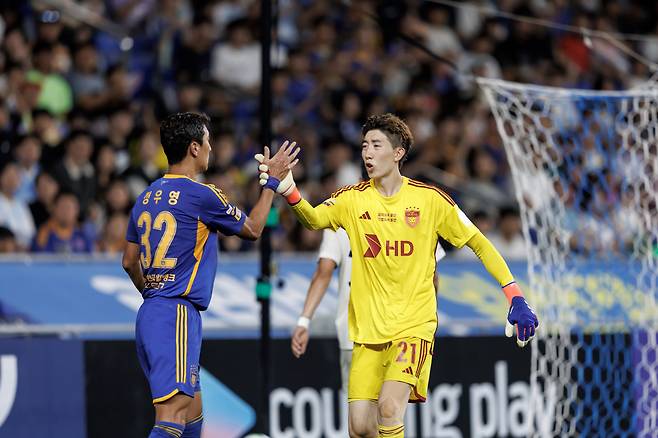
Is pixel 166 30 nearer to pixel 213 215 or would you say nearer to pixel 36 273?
pixel 36 273

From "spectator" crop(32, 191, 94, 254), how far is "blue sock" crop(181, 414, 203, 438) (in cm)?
451

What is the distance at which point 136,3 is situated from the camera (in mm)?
15094

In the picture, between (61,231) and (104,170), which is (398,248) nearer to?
(61,231)

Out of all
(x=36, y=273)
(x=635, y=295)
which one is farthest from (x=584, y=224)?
(x=36, y=273)

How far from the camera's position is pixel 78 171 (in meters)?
12.2

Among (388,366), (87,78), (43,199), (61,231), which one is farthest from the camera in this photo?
A: (87,78)

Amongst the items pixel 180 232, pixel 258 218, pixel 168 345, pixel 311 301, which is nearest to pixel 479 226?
pixel 311 301

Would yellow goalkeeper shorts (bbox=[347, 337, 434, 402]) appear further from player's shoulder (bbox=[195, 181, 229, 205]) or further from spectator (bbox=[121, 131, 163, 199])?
spectator (bbox=[121, 131, 163, 199])

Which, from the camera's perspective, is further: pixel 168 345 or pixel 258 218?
pixel 258 218

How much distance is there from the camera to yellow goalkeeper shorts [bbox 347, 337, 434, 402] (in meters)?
7.44

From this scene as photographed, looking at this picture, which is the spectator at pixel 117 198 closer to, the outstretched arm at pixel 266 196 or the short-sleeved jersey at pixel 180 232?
the short-sleeved jersey at pixel 180 232

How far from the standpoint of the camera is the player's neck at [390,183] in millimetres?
7656

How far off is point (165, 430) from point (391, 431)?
127cm

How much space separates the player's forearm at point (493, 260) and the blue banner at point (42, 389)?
10.9 feet
